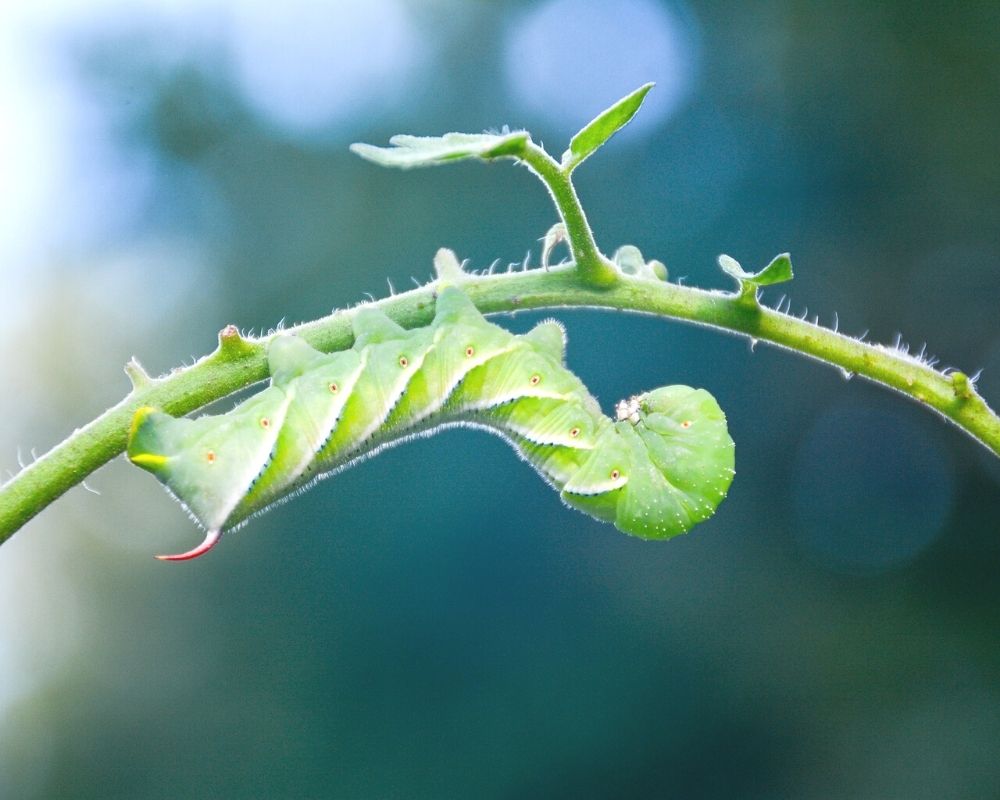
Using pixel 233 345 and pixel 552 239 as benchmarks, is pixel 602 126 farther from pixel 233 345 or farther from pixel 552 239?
pixel 233 345

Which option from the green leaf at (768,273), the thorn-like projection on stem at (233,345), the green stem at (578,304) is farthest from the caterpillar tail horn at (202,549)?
the green leaf at (768,273)

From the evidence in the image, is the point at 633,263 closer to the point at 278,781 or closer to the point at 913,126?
the point at 913,126

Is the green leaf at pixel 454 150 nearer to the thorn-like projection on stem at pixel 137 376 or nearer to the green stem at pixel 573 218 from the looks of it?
the green stem at pixel 573 218

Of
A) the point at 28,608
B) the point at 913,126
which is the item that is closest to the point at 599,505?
the point at 913,126

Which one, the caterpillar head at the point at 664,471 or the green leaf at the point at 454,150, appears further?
the caterpillar head at the point at 664,471

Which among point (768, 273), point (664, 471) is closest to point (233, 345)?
point (768, 273)

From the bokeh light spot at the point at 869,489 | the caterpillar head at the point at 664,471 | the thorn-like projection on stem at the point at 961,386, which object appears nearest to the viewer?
the thorn-like projection on stem at the point at 961,386
